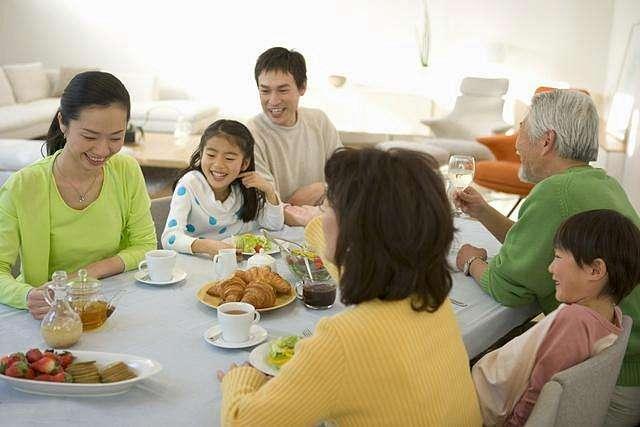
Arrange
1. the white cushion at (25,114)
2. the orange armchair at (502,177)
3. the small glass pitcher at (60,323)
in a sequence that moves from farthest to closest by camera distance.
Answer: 1. the white cushion at (25,114)
2. the orange armchair at (502,177)
3. the small glass pitcher at (60,323)

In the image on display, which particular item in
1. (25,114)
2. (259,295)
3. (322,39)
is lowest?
(25,114)

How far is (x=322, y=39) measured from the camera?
7629 millimetres

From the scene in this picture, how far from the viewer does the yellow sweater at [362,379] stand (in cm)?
102

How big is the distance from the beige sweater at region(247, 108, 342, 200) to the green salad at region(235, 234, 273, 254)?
2.25ft

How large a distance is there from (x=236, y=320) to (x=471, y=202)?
1096mm

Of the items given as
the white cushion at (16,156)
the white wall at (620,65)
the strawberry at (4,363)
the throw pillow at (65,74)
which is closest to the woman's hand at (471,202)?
the strawberry at (4,363)

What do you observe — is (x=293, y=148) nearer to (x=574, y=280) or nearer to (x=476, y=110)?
(x=574, y=280)

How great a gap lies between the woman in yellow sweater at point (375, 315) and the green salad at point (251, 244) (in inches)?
36.5

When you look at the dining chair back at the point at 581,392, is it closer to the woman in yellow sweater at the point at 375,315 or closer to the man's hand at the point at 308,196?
the woman in yellow sweater at the point at 375,315

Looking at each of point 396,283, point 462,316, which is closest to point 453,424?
point 396,283

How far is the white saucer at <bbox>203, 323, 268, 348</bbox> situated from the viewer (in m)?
1.40

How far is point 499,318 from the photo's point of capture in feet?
Answer: 5.55

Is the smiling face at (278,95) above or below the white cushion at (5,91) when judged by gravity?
above

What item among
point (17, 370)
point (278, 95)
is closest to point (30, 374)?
point (17, 370)
